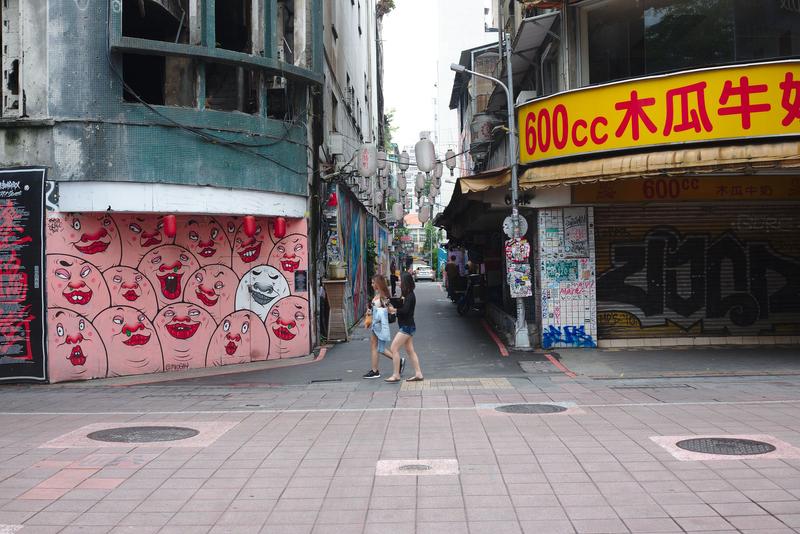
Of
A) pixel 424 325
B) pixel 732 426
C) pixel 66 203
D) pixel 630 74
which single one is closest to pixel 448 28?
pixel 424 325

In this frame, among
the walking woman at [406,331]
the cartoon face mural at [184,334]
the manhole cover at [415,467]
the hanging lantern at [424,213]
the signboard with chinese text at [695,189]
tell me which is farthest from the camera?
the hanging lantern at [424,213]

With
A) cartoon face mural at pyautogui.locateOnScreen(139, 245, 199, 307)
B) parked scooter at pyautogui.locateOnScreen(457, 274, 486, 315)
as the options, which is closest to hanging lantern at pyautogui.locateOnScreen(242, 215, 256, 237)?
cartoon face mural at pyautogui.locateOnScreen(139, 245, 199, 307)

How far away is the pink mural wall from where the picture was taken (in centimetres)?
1297

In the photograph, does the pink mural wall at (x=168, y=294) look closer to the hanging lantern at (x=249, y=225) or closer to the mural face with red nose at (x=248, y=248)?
the mural face with red nose at (x=248, y=248)

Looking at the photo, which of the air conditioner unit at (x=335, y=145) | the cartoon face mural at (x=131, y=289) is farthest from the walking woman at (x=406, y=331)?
the air conditioner unit at (x=335, y=145)

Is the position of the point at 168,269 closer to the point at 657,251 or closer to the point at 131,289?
the point at 131,289

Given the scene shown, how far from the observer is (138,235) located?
536 inches

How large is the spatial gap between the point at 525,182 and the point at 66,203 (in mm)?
8738

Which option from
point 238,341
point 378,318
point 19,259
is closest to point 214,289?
point 238,341

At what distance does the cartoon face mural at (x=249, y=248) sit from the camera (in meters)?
14.7

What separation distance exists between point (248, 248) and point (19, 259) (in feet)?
13.2

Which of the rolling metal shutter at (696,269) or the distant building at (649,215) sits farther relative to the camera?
the rolling metal shutter at (696,269)

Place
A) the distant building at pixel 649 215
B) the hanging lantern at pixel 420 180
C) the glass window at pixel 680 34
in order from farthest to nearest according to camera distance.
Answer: the hanging lantern at pixel 420 180, the distant building at pixel 649 215, the glass window at pixel 680 34

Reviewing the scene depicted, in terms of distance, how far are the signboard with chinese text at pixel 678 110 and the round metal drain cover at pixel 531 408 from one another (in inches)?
241
